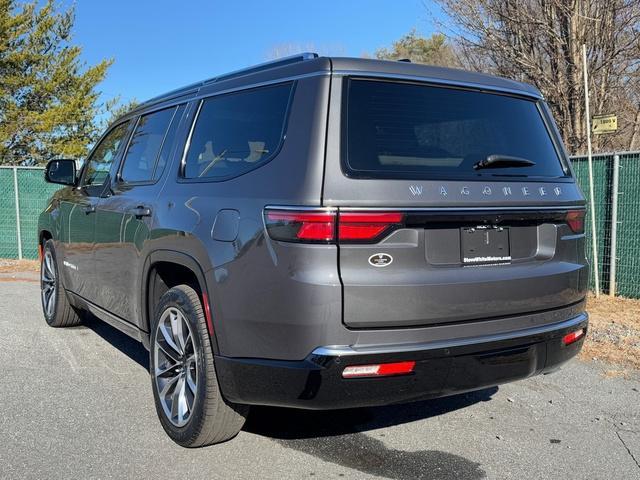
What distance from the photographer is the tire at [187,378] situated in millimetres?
3138

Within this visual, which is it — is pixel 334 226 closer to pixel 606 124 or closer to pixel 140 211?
pixel 140 211

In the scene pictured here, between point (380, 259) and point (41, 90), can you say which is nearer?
point (380, 259)

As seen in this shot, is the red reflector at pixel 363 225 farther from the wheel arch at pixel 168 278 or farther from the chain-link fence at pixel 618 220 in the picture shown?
the chain-link fence at pixel 618 220

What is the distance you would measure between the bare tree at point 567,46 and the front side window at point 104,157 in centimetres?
814

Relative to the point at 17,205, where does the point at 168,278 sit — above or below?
below

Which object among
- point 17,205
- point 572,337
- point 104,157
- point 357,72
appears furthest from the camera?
point 17,205

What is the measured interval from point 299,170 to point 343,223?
0.32 meters

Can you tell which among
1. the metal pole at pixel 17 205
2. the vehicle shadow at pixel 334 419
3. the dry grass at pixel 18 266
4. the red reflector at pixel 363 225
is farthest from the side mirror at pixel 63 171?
the metal pole at pixel 17 205

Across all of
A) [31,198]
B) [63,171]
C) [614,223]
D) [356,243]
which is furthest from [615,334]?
[31,198]

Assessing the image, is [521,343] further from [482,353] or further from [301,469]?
[301,469]

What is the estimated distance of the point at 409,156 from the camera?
→ 2.88 m

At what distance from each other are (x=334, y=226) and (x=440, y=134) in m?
0.84

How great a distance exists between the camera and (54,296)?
5.97m

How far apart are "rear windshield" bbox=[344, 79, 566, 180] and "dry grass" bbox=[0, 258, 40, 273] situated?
957cm
